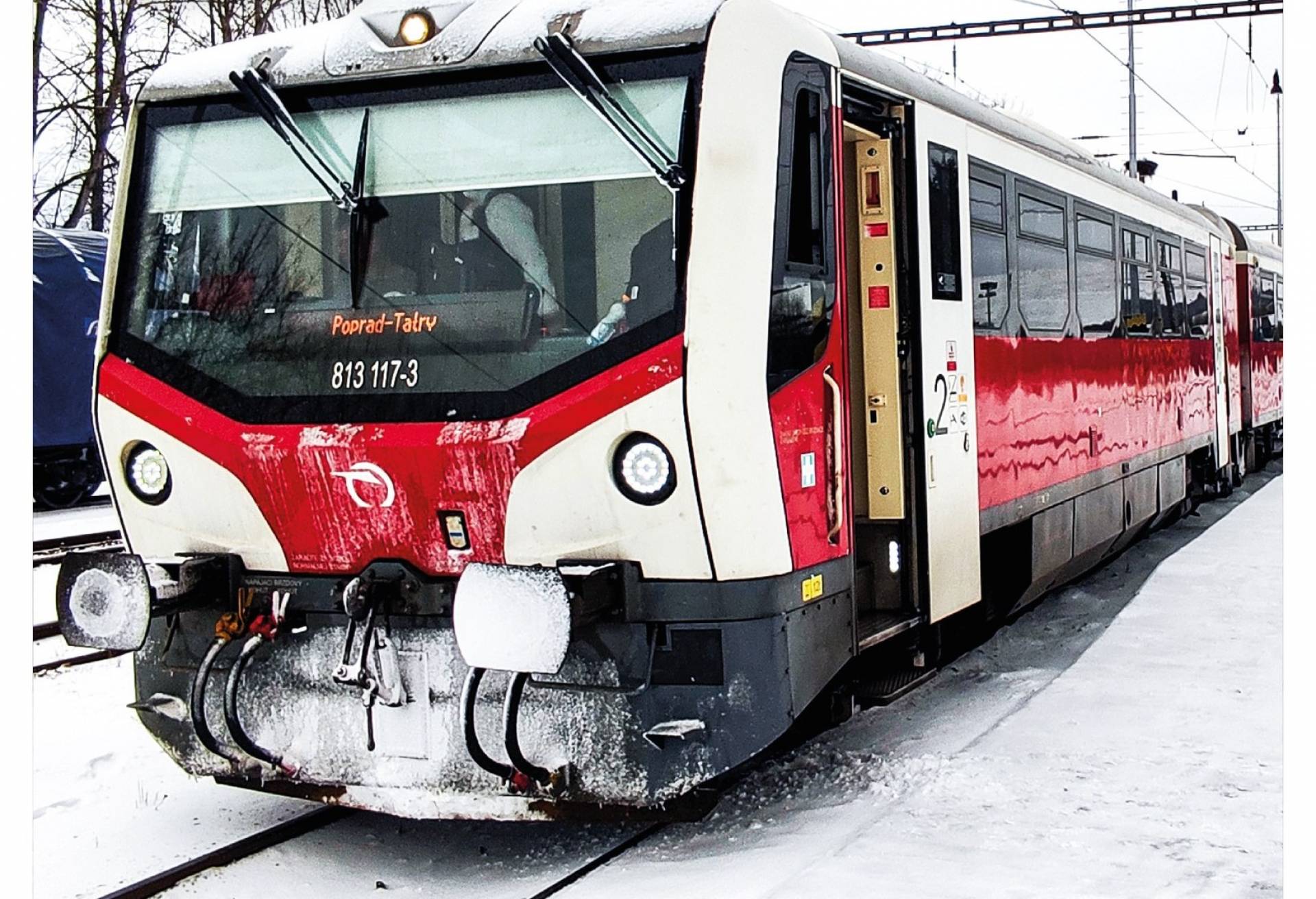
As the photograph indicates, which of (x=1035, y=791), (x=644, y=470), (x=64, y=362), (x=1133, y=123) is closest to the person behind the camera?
(x=644, y=470)

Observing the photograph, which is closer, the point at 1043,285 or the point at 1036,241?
the point at 1036,241

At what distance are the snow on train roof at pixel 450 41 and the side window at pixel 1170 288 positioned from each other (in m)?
6.47

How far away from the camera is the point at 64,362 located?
16.2 metres

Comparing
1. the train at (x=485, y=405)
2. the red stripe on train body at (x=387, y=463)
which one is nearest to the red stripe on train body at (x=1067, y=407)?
the train at (x=485, y=405)

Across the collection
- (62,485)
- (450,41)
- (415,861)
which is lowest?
(415,861)

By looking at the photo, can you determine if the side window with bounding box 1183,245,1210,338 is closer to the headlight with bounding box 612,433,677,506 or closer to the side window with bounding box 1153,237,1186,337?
the side window with bounding box 1153,237,1186,337

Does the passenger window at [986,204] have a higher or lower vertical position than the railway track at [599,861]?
higher

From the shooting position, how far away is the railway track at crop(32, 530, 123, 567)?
39.3 ft

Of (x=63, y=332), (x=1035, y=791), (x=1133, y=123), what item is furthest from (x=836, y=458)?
(x=1133, y=123)

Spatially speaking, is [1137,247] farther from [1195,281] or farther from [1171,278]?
[1195,281]

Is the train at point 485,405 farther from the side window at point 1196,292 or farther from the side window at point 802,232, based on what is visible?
the side window at point 1196,292

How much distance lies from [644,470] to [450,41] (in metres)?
1.63

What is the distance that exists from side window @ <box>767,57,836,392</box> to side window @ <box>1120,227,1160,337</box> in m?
5.54

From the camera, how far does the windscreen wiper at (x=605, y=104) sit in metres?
4.98
